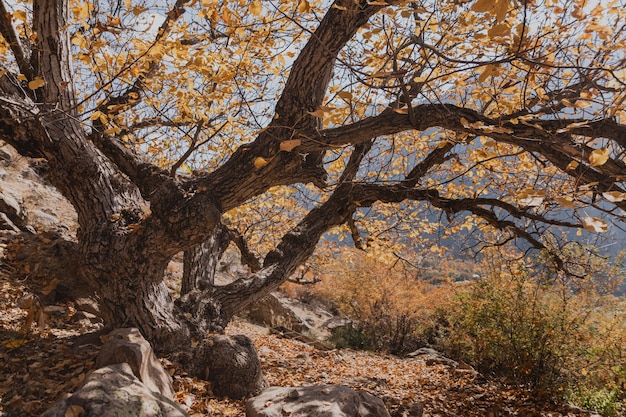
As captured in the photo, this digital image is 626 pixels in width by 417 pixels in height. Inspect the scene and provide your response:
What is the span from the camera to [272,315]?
1055cm

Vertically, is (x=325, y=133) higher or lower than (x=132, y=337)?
higher

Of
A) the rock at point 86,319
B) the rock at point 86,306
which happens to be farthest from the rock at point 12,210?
the rock at point 86,319

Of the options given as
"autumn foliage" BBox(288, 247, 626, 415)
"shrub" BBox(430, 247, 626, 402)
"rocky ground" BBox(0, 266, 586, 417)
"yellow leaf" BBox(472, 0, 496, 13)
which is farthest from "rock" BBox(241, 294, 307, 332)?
"yellow leaf" BBox(472, 0, 496, 13)

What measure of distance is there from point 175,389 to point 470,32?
4.56 meters

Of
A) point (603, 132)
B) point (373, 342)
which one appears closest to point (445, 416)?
point (603, 132)

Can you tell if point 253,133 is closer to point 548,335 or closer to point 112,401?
point 112,401

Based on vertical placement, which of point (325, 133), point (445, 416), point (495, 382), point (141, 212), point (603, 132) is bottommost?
point (445, 416)

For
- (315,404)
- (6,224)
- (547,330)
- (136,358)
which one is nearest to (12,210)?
(6,224)

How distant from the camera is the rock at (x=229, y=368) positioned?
12.0 feet

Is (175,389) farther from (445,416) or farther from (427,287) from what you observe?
(427,287)

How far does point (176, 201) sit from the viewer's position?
3.58 meters

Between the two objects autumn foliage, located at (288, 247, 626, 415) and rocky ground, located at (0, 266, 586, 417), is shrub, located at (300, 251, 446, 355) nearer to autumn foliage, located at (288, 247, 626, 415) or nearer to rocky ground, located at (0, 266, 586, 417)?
autumn foliage, located at (288, 247, 626, 415)

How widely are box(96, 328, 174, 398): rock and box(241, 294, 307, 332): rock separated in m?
7.31

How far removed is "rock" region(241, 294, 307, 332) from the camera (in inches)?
411
